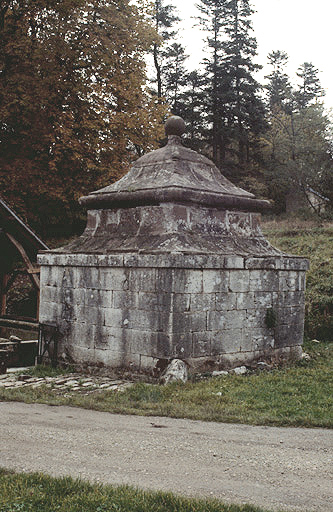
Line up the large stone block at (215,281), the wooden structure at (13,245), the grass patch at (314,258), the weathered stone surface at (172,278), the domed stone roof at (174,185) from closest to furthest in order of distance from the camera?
the weathered stone surface at (172,278)
the large stone block at (215,281)
the domed stone roof at (174,185)
the grass patch at (314,258)
the wooden structure at (13,245)

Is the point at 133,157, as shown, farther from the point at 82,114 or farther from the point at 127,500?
the point at 127,500

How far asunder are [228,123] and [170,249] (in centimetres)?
2847

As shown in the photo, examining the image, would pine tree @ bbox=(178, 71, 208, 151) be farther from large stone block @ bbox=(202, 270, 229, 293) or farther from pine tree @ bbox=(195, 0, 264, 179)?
large stone block @ bbox=(202, 270, 229, 293)

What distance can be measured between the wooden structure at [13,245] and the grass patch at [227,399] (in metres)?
6.79

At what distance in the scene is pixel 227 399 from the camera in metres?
7.12

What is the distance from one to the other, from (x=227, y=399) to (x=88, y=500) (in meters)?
3.54

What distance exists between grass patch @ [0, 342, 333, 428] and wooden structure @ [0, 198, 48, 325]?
6787 mm

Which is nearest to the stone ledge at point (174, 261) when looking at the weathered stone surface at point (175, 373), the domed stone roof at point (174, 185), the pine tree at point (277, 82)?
the domed stone roof at point (174, 185)

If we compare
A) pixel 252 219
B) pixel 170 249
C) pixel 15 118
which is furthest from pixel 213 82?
pixel 170 249

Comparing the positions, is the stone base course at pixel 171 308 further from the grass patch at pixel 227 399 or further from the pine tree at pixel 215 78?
the pine tree at pixel 215 78

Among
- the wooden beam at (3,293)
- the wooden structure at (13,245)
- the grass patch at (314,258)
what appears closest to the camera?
the grass patch at (314,258)

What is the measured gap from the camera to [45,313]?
1036 cm

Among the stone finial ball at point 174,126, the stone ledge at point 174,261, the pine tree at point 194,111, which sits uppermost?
the pine tree at point 194,111

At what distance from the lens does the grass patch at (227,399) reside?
637 centimetres
